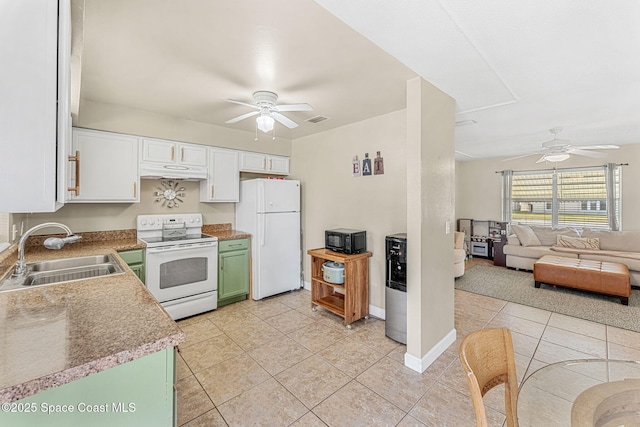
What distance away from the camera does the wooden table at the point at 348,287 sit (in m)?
3.04

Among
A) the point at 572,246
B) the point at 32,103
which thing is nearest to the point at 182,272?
the point at 32,103

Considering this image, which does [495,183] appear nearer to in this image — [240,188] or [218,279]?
[240,188]

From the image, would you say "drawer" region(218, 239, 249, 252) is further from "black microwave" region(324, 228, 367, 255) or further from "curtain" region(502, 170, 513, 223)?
"curtain" region(502, 170, 513, 223)

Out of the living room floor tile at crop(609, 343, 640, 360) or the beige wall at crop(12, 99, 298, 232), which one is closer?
the living room floor tile at crop(609, 343, 640, 360)

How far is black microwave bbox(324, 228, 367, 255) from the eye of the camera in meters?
3.17

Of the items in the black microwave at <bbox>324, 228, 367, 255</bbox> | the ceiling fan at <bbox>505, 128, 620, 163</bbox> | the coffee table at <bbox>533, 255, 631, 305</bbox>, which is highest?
the ceiling fan at <bbox>505, 128, 620, 163</bbox>

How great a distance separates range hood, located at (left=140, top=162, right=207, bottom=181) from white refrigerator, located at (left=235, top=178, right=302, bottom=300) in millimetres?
642

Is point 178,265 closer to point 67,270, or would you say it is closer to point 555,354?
point 67,270

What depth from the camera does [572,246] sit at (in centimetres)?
510

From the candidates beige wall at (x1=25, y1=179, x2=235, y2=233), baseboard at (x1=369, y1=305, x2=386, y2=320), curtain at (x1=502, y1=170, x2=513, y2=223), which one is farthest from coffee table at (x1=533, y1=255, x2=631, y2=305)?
beige wall at (x1=25, y1=179, x2=235, y2=233)

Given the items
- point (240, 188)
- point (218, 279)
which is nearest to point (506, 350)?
point (218, 279)

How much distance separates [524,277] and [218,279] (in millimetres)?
5293

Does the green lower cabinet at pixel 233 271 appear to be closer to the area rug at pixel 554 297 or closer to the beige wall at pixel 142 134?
the beige wall at pixel 142 134

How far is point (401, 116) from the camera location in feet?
10.1
